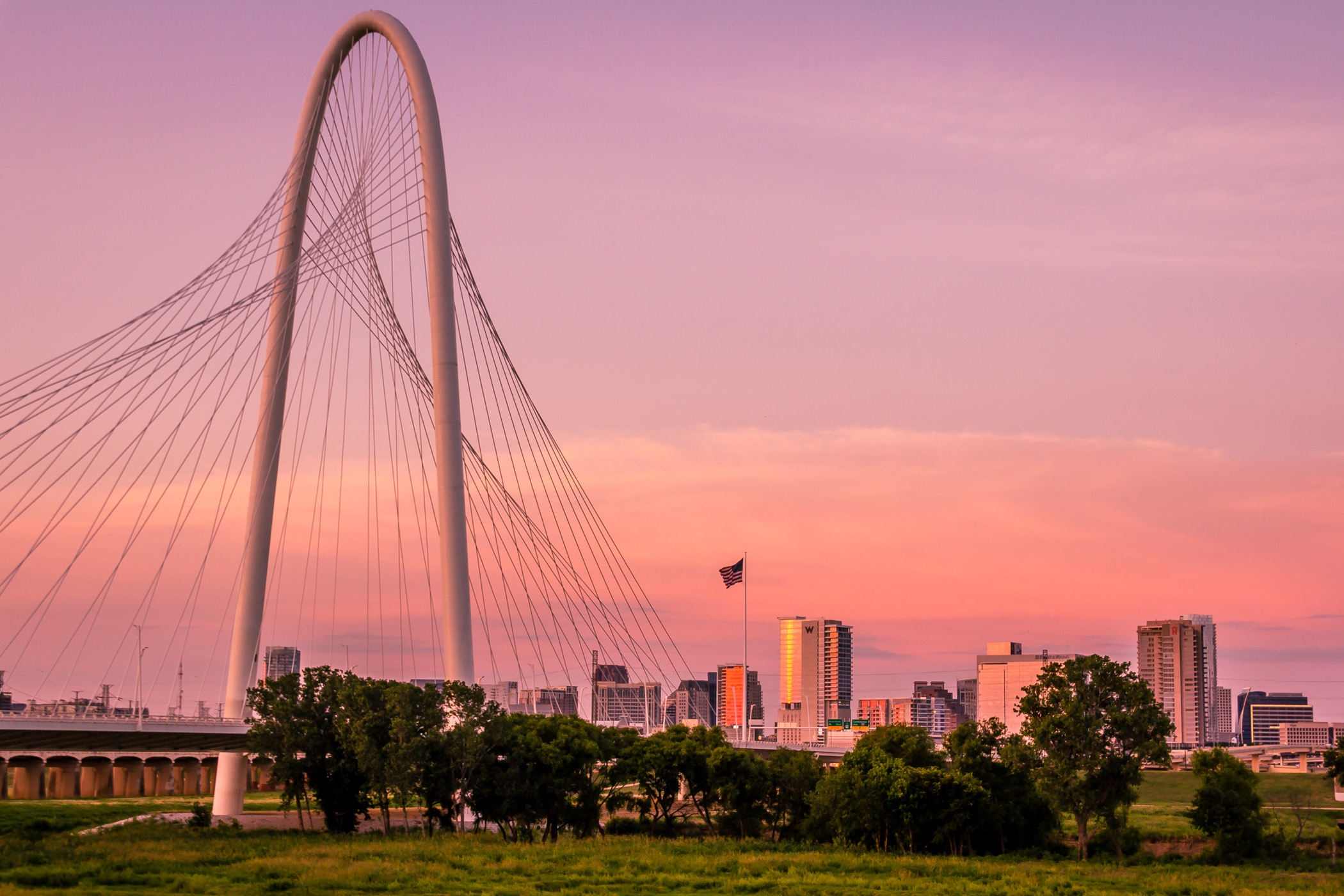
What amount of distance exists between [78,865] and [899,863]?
111 ft

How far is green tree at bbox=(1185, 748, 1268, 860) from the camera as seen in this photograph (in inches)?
2667

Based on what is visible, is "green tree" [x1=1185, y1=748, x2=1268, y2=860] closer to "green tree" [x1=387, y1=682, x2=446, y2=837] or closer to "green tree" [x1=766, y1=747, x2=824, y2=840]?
"green tree" [x1=766, y1=747, x2=824, y2=840]

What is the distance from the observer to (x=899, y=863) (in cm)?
5834

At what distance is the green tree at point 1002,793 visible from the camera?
67125mm

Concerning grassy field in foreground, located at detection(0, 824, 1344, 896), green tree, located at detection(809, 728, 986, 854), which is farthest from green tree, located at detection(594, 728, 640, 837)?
green tree, located at detection(809, 728, 986, 854)

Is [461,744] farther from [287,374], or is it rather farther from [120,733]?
[287,374]

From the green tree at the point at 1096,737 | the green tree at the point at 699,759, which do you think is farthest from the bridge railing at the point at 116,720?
the green tree at the point at 1096,737

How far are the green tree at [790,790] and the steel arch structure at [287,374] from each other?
2242cm

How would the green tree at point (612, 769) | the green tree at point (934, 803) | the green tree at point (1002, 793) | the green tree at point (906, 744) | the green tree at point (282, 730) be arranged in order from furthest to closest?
the green tree at point (906, 744) < the green tree at point (612, 769) < the green tree at point (1002, 793) < the green tree at point (934, 803) < the green tree at point (282, 730)

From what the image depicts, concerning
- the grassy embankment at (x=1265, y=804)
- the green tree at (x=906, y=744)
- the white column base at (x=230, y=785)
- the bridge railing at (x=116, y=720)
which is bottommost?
the grassy embankment at (x=1265, y=804)

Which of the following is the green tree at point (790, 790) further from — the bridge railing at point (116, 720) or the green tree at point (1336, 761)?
the bridge railing at point (116, 720)

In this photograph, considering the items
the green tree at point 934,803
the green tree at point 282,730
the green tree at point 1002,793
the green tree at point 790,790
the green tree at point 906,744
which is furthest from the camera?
the green tree at point 790,790

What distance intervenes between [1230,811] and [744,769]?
25.2 meters

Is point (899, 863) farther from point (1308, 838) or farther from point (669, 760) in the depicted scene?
point (1308, 838)
